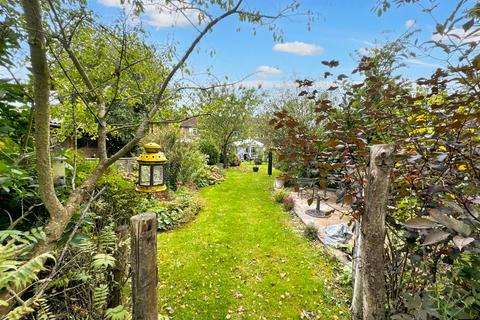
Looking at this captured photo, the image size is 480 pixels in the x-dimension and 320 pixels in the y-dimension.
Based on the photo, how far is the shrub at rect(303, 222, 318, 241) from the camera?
5051 millimetres

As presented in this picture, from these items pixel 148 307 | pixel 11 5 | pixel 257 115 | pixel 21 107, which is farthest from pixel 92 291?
pixel 257 115

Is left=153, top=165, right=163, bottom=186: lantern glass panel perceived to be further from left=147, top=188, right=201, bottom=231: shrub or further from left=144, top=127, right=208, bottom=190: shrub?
left=144, top=127, right=208, bottom=190: shrub

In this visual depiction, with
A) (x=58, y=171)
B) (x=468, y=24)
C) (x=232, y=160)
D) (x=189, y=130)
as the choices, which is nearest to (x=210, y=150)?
(x=232, y=160)

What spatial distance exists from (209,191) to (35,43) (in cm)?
793

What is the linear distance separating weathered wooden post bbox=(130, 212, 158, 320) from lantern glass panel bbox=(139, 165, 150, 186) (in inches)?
84.5

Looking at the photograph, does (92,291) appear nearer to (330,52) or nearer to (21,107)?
(21,107)

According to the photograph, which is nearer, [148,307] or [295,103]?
[148,307]

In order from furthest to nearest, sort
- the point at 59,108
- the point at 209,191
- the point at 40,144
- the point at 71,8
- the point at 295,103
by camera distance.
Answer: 1. the point at 295,103
2. the point at 209,191
3. the point at 59,108
4. the point at 71,8
5. the point at 40,144

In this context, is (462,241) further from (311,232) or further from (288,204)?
(288,204)

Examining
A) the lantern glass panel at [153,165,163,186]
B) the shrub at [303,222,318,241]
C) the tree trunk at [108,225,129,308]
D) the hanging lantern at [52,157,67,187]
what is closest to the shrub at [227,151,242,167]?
the shrub at [303,222,318,241]

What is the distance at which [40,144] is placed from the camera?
146 centimetres

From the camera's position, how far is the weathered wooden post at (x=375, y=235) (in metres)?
1.42

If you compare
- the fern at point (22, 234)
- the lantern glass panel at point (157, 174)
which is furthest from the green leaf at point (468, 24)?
the lantern glass panel at point (157, 174)

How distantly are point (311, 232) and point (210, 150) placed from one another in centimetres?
994
